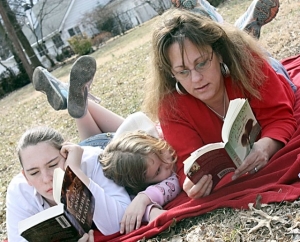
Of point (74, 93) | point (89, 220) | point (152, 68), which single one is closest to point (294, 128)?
point (152, 68)

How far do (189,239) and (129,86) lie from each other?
250 inches

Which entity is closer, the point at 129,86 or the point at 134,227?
the point at 134,227

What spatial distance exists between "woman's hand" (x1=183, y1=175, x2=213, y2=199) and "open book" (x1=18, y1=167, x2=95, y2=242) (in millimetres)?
559

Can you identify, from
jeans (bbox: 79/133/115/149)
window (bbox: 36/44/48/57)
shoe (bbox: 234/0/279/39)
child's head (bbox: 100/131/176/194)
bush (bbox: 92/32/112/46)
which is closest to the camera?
child's head (bbox: 100/131/176/194)

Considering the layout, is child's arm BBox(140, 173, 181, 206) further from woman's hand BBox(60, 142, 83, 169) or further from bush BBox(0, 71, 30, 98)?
bush BBox(0, 71, 30, 98)

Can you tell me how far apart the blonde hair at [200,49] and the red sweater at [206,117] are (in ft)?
0.22

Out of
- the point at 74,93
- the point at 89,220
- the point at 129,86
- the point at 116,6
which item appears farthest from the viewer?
the point at 116,6

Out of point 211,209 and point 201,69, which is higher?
point 201,69

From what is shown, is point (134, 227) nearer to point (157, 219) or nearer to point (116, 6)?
point (157, 219)

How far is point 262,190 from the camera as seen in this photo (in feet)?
8.54

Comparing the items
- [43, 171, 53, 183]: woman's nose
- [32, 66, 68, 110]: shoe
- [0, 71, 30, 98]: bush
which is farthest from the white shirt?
[0, 71, 30, 98]: bush

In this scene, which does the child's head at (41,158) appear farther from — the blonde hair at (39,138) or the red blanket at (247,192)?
the red blanket at (247,192)

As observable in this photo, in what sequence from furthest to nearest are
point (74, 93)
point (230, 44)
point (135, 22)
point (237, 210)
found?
point (135, 22) < point (74, 93) < point (230, 44) < point (237, 210)

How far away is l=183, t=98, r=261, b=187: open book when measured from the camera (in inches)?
94.2
